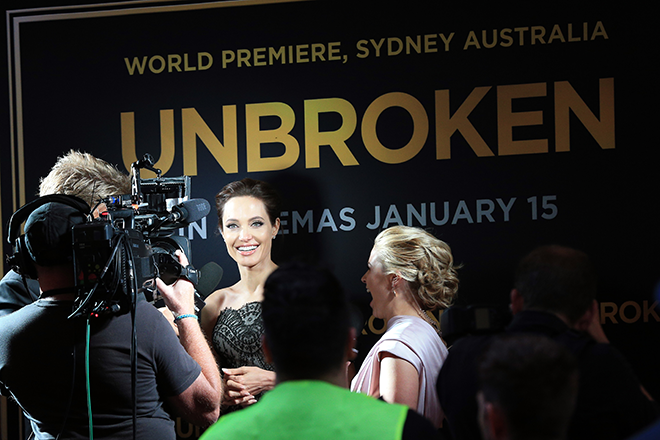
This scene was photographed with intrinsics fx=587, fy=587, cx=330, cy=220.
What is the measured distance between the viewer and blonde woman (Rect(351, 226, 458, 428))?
6.57ft

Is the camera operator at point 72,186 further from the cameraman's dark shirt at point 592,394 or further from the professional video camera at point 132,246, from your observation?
the cameraman's dark shirt at point 592,394

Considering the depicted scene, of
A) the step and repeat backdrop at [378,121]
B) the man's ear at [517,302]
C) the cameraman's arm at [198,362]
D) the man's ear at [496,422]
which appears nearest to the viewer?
the man's ear at [496,422]

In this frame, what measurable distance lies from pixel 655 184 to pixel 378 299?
4.47 feet

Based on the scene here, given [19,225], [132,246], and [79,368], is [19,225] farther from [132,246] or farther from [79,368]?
[79,368]

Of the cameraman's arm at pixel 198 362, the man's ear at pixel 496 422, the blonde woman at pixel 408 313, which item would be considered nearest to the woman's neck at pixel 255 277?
the blonde woman at pixel 408 313

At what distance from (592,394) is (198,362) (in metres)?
1.15

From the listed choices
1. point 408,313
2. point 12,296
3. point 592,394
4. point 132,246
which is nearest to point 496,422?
point 592,394

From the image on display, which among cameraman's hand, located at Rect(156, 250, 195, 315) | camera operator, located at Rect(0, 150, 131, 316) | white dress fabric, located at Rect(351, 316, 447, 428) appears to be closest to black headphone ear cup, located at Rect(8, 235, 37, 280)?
cameraman's hand, located at Rect(156, 250, 195, 315)

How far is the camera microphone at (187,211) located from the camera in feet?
7.41

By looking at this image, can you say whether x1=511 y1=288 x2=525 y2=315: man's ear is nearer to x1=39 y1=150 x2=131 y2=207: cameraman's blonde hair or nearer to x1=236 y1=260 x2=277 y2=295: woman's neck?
x1=236 y1=260 x2=277 y2=295: woman's neck

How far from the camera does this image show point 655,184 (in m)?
2.62

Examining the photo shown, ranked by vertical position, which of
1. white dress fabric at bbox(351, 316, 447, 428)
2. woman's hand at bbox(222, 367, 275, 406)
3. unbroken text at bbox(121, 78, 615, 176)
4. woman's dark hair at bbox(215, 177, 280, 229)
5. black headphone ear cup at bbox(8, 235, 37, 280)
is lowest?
woman's hand at bbox(222, 367, 275, 406)

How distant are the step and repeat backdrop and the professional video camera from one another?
562 mm

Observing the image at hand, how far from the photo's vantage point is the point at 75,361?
63.4 inches
